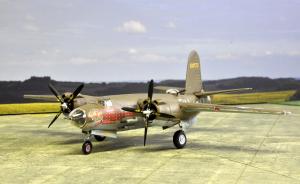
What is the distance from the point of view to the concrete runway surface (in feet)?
50.2

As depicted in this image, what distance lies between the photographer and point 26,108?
4300cm

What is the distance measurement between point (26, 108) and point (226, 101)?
2363 cm

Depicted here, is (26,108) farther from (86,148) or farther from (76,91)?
(86,148)

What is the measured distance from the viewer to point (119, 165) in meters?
17.3

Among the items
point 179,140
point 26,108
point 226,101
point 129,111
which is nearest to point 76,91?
point 129,111

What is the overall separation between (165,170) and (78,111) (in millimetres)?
5413

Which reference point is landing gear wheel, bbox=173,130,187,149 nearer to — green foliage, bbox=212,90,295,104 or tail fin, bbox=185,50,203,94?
tail fin, bbox=185,50,203,94

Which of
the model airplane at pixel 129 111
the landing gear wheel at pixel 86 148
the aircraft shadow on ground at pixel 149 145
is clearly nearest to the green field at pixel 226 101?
the aircraft shadow on ground at pixel 149 145

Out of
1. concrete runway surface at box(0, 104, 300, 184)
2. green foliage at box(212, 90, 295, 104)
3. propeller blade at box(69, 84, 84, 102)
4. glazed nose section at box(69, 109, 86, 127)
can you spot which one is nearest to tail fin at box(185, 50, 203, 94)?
concrete runway surface at box(0, 104, 300, 184)

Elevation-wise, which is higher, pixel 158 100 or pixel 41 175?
pixel 158 100

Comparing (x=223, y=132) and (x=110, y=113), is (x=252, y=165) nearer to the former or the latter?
(x=110, y=113)

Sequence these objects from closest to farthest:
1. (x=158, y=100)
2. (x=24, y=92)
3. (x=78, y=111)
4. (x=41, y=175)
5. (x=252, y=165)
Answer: (x=41, y=175) < (x=252, y=165) < (x=78, y=111) < (x=158, y=100) < (x=24, y=92)

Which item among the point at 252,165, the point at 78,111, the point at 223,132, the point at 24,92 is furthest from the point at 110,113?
the point at 24,92

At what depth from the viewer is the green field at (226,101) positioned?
140 ft
